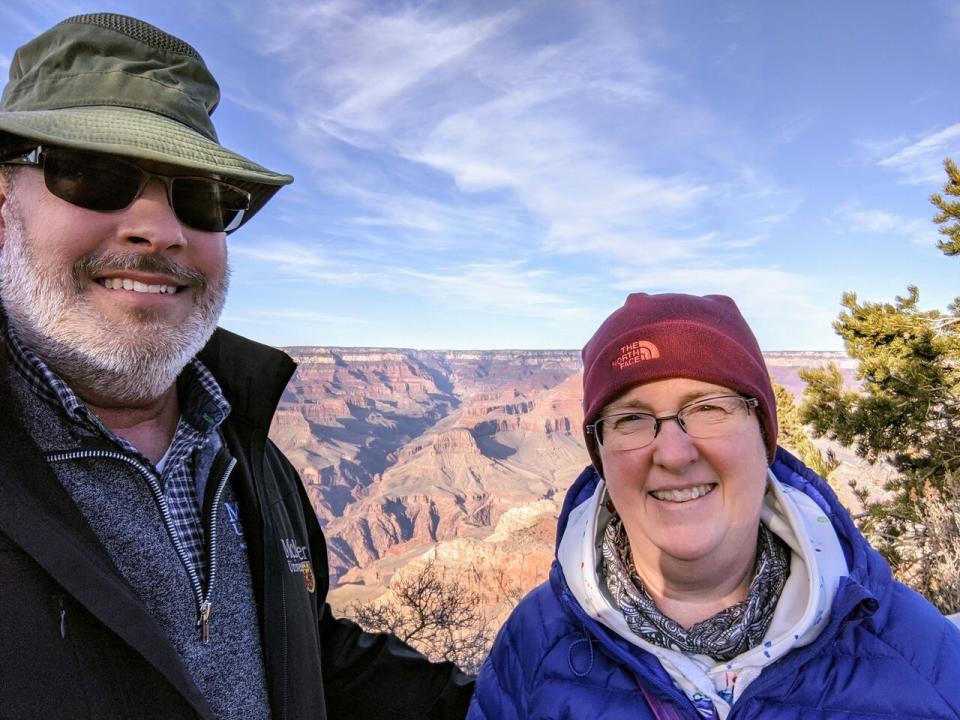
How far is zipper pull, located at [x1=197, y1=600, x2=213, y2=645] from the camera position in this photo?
1630 millimetres

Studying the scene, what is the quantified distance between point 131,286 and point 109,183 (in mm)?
300

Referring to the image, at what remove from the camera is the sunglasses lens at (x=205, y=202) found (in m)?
1.84

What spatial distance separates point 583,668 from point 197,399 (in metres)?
1.52

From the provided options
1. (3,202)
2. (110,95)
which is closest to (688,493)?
(110,95)

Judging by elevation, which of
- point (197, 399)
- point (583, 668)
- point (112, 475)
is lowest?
point (583, 668)

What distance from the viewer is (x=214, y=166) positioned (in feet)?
5.69

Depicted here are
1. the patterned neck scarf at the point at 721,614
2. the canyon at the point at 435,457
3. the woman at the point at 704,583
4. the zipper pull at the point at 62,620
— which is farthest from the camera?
the canyon at the point at 435,457

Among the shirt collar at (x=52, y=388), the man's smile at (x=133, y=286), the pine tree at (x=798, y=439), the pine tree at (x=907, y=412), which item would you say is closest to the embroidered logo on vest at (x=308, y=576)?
the shirt collar at (x=52, y=388)

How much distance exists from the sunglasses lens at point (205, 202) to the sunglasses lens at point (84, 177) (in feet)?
0.56

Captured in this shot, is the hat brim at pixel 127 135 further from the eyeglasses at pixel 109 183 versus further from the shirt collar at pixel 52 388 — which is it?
the shirt collar at pixel 52 388

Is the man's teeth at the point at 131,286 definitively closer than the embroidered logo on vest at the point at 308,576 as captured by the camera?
Yes

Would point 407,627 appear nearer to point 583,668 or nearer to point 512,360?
point 583,668

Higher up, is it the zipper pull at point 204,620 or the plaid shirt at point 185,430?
the plaid shirt at point 185,430

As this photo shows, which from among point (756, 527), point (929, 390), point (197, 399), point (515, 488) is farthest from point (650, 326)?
point (515, 488)
